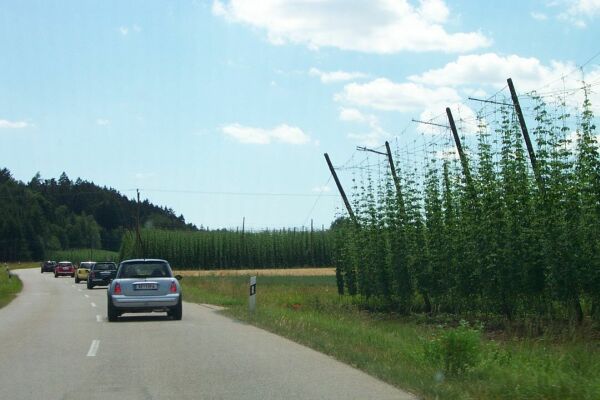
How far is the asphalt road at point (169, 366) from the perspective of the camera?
993cm

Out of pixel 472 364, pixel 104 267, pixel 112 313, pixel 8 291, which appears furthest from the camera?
pixel 104 267

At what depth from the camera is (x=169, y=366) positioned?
12492 mm

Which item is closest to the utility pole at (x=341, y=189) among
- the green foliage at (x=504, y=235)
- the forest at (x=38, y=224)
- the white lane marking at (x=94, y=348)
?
the green foliage at (x=504, y=235)

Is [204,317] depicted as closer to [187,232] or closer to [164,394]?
[164,394]

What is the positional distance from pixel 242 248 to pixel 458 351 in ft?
313

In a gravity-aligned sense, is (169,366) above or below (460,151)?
below

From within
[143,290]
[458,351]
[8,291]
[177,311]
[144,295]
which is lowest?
[458,351]

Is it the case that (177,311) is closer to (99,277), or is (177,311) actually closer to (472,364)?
(472,364)

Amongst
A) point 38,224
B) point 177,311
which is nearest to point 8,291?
point 177,311

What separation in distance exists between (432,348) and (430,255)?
42.8ft

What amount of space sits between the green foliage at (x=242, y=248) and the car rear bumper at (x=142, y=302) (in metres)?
82.0

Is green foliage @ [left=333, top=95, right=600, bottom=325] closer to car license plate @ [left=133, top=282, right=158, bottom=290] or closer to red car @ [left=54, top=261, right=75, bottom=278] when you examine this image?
car license plate @ [left=133, top=282, right=158, bottom=290]

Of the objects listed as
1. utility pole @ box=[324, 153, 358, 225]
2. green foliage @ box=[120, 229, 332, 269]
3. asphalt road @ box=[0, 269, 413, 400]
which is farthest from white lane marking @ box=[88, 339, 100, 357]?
green foliage @ box=[120, 229, 332, 269]

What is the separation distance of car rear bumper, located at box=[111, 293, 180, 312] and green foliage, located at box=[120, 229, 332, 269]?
82.0 meters
